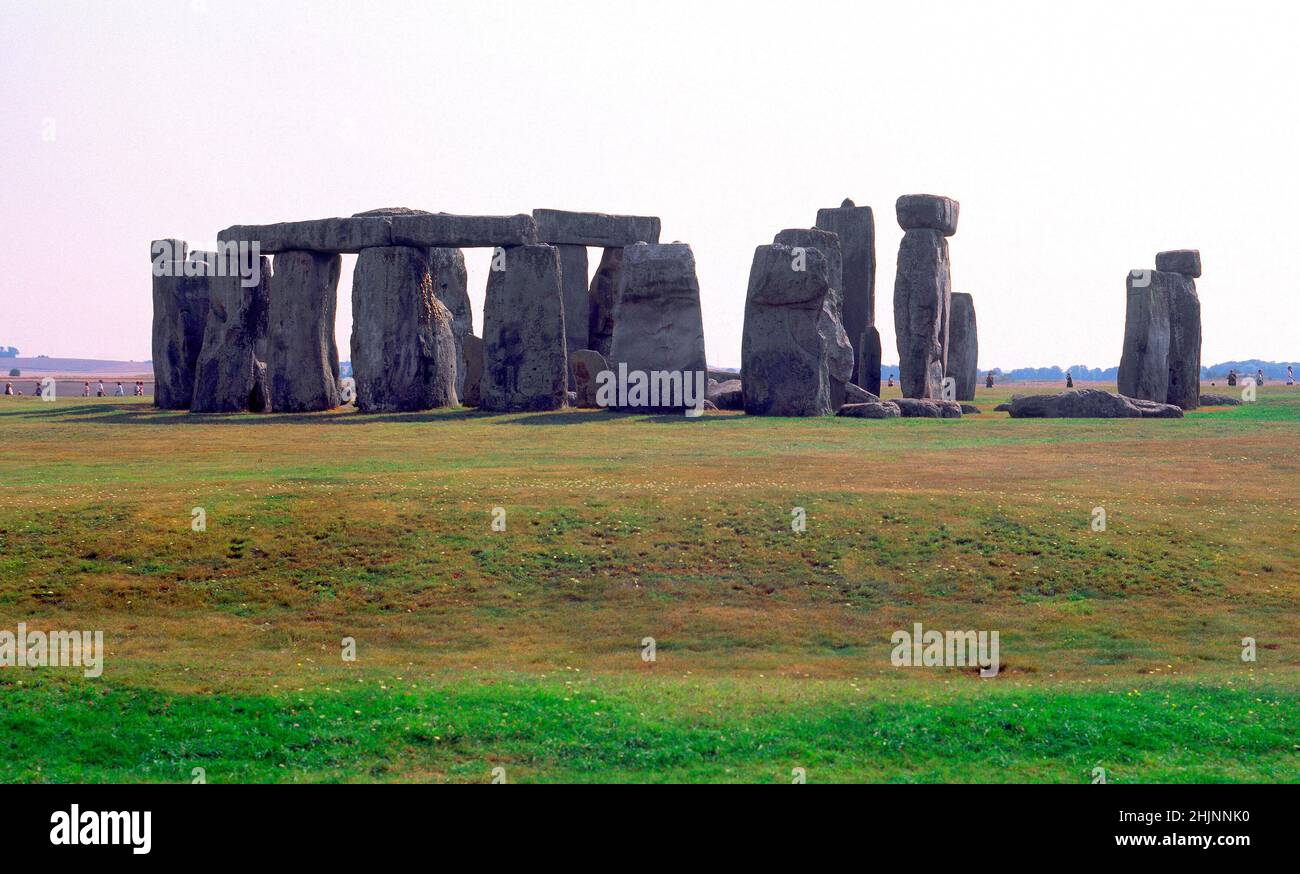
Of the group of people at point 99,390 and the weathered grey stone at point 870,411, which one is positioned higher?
the group of people at point 99,390

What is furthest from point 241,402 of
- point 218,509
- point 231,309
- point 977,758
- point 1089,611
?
point 977,758

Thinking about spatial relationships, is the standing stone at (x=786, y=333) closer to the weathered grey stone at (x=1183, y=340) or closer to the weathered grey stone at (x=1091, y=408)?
the weathered grey stone at (x=1091, y=408)

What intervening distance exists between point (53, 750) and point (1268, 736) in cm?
980

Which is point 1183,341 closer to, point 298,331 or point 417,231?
point 417,231

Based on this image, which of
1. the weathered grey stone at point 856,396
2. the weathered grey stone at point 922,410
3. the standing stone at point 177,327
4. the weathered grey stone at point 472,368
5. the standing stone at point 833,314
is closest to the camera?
the weathered grey stone at point 922,410

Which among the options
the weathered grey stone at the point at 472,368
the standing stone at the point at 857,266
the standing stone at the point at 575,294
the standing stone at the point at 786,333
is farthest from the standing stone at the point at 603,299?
the standing stone at the point at 786,333

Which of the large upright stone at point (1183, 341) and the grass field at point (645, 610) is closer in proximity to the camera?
the grass field at point (645, 610)

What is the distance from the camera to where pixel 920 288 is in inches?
1612

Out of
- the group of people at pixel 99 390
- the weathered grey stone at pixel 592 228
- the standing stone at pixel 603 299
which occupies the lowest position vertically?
the group of people at pixel 99 390

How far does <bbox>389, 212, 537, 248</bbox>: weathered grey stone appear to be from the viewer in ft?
117

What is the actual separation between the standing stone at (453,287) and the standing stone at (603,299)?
11.2 feet

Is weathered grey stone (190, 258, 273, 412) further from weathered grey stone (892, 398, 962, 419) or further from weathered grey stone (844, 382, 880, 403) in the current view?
weathered grey stone (892, 398, 962, 419)

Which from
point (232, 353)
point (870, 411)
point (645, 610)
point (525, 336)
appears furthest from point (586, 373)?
point (645, 610)

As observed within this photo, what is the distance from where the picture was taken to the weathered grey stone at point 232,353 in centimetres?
3631
